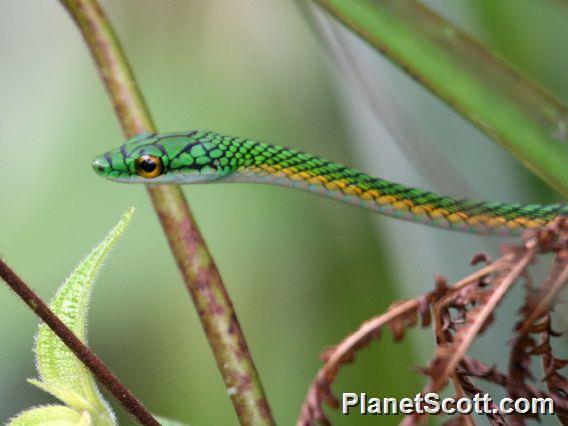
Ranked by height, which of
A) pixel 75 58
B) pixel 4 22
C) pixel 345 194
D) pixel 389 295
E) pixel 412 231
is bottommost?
pixel 389 295

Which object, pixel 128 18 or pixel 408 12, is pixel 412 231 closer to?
pixel 408 12

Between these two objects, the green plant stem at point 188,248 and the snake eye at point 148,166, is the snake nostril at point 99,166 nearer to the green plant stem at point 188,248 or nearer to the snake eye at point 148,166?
the snake eye at point 148,166

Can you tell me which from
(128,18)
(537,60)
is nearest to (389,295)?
(537,60)

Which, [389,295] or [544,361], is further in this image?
[389,295]

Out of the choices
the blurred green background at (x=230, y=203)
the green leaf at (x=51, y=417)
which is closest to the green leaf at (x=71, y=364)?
the green leaf at (x=51, y=417)

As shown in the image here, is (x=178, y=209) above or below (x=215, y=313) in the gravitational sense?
above

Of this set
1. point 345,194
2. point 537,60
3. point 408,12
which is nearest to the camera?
point 408,12

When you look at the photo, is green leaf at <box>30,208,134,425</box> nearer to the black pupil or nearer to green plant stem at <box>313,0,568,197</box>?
green plant stem at <box>313,0,568,197</box>

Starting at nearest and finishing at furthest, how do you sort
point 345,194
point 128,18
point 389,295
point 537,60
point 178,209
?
point 178,209
point 345,194
point 537,60
point 389,295
point 128,18
